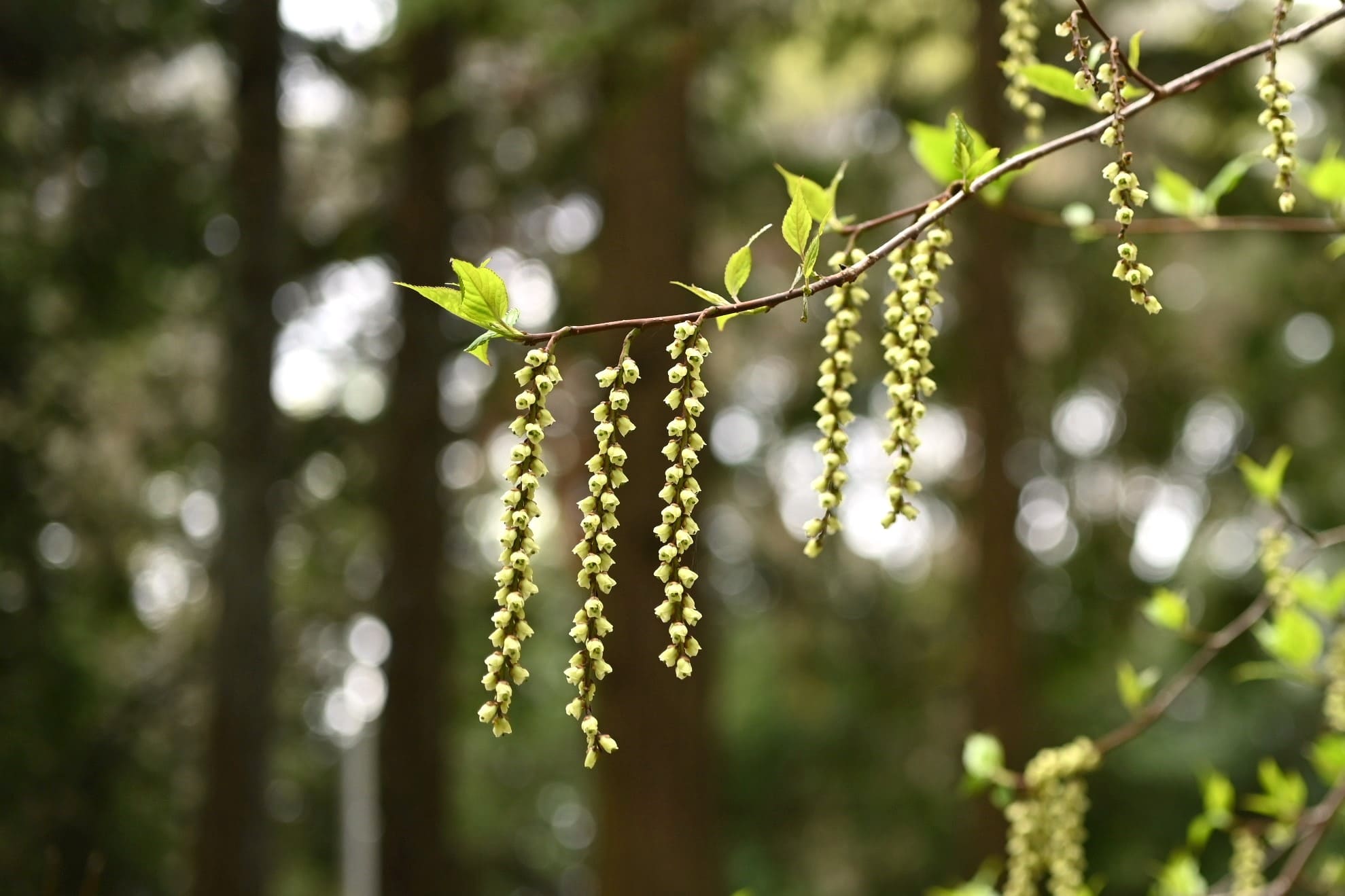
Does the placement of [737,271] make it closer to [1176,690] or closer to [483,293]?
[483,293]

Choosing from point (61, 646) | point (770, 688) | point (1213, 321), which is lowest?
point (770, 688)

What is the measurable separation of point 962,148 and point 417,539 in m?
8.36

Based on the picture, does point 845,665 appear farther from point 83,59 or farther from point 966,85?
point 83,59

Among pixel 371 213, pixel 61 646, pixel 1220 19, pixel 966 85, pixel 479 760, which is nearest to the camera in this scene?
pixel 1220 19

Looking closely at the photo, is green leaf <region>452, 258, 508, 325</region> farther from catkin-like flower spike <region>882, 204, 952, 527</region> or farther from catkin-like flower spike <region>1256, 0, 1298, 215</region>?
catkin-like flower spike <region>1256, 0, 1298, 215</region>

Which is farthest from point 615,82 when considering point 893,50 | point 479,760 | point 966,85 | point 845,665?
point 479,760

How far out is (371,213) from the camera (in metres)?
9.83

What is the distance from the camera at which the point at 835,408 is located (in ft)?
3.77

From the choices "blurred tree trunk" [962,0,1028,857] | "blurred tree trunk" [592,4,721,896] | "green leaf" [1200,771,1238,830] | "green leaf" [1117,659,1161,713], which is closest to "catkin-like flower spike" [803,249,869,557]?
"green leaf" [1117,659,1161,713]

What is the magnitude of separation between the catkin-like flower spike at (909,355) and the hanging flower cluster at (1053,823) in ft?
3.36

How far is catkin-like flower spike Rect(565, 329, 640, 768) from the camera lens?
3.25 feet

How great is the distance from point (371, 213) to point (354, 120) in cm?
218

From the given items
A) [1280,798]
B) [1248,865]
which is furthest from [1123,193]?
[1280,798]

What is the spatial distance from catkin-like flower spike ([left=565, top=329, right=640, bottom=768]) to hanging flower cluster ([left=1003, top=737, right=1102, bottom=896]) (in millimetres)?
1205
